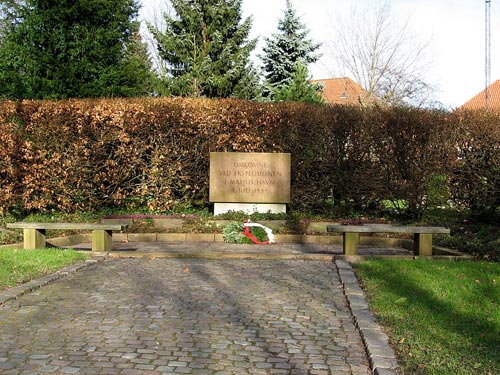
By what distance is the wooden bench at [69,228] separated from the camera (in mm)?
8703

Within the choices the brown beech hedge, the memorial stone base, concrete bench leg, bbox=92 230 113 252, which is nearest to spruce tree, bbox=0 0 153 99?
the brown beech hedge

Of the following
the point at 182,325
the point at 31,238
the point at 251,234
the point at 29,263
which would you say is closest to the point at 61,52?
the point at 31,238

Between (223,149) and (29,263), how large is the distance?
6622mm

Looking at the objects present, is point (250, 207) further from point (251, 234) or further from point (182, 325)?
point (182, 325)

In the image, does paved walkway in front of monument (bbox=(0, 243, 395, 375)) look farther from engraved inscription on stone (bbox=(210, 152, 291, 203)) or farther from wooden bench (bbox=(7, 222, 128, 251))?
engraved inscription on stone (bbox=(210, 152, 291, 203))

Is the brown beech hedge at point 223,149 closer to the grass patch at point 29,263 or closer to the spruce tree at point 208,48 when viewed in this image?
the grass patch at point 29,263

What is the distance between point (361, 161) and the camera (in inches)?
506

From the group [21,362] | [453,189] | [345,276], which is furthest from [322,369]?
[453,189]

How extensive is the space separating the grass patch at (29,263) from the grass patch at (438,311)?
4.34 m

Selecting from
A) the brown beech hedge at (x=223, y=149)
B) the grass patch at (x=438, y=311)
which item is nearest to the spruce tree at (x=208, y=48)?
the brown beech hedge at (x=223, y=149)

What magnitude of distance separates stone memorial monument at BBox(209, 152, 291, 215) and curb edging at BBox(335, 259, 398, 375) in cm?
605

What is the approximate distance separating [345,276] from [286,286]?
0.91m

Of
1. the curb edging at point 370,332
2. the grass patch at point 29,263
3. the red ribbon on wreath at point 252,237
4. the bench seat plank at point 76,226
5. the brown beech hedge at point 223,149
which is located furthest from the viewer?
the brown beech hedge at point 223,149

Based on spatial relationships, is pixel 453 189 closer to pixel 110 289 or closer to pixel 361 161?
pixel 361 161
